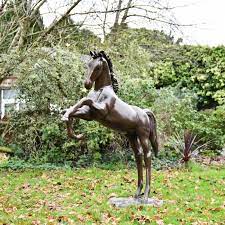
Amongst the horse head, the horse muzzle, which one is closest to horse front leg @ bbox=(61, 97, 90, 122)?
the horse muzzle

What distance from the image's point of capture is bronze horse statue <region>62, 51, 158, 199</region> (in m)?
5.64

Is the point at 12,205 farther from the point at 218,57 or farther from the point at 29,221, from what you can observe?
the point at 218,57

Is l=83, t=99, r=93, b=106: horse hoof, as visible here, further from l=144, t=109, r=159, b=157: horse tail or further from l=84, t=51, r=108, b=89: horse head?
l=144, t=109, r=159, b=157: horse tail

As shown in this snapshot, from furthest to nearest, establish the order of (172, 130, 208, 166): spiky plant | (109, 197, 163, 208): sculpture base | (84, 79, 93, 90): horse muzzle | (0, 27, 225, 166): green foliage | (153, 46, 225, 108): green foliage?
(153, 46, 225, 108): green foliage < (0, 27, 225, 166): green foliage < (172, 130, 208, 166): spiky plant < (109, 197, 163, 208): sculpture base < (84, 79, 93, 90): horse muzzle

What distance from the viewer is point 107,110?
5766 mm

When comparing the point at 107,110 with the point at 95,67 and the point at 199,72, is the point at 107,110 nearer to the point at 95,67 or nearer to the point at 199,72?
the point at 95,67

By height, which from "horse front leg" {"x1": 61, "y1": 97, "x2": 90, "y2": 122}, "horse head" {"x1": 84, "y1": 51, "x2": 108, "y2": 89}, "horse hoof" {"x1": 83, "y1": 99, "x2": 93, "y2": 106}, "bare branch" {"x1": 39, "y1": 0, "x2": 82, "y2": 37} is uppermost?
"bare branch" {"x1": 39, "y1": 0, "x2": 82, "y2": 37}

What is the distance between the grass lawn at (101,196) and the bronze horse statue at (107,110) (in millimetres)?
664

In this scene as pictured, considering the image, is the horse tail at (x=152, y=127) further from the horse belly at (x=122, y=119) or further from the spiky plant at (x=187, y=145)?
the spiky plant at (x=187, y=145)

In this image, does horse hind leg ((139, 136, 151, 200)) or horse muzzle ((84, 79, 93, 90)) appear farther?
horse hind leg ((139, 136, 151, 200))

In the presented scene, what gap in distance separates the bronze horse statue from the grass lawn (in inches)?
26.1

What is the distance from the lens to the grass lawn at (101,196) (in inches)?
225

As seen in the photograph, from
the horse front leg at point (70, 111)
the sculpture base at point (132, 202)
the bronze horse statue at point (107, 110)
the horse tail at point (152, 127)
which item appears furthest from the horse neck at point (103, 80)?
the sculpture base at point (132, 202)

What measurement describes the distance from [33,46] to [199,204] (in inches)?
236
